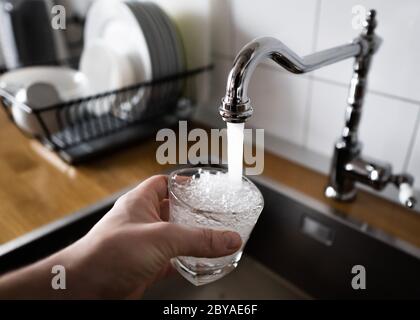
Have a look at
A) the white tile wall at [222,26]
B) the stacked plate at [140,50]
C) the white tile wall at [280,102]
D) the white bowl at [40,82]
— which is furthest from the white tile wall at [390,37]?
the white bowl at [40,82]

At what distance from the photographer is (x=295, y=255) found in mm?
688

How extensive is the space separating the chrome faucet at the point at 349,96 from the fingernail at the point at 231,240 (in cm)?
12

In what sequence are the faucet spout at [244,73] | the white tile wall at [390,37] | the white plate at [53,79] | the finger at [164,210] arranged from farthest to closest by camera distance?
the white plate at [53,79] → the white tile wall at [390,37] → the finger at [164,210] → the faucet spout at [244,73]

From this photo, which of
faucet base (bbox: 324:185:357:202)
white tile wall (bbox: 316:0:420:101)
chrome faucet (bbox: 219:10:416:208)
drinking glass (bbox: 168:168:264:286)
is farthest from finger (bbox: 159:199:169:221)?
white tile wall (bbox: 316:0:420:101)

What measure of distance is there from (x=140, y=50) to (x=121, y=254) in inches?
22.5

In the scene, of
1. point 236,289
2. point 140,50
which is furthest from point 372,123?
point 140,50

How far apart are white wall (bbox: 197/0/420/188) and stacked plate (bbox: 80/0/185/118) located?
12 centimetres

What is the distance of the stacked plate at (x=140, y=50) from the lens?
0.82 meters

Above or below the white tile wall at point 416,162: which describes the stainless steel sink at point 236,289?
below

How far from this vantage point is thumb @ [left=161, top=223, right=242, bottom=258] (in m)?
0.39

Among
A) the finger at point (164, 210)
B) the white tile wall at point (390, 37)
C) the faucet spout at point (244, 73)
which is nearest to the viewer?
the faucet spout at point (244, 73)

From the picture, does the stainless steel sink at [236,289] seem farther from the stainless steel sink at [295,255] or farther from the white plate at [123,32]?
the white plate at [123,32]
